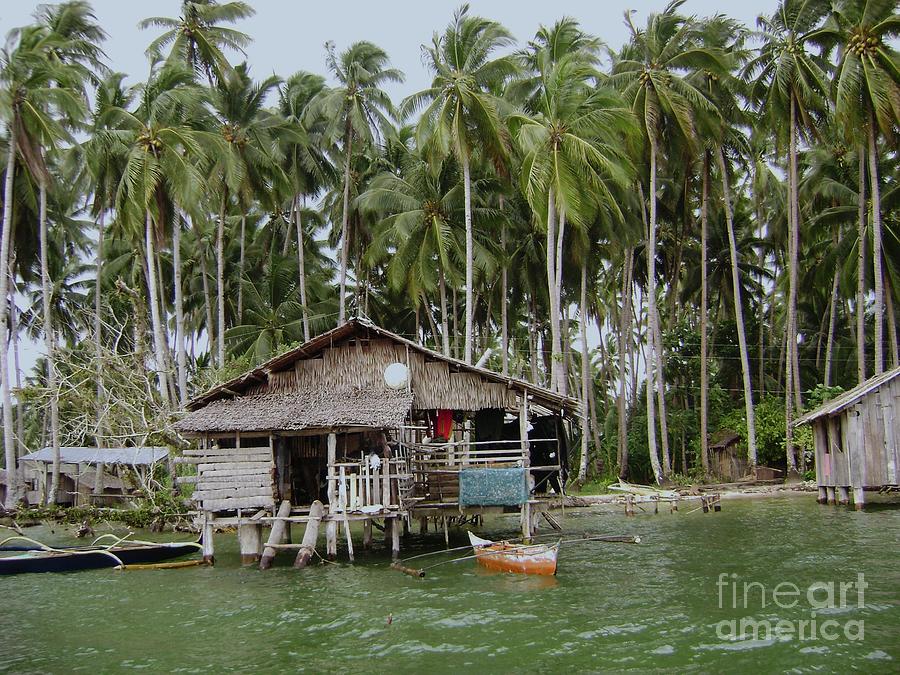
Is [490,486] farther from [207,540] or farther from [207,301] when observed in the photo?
[207,301]

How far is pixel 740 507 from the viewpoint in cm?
2384

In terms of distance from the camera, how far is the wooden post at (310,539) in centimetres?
1537

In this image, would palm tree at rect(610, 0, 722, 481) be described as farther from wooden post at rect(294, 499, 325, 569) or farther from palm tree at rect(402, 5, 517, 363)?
wooden post at rect(294, 499, 325, 569)

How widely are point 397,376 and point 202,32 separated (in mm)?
18779

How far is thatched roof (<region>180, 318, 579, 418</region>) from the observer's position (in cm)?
1767

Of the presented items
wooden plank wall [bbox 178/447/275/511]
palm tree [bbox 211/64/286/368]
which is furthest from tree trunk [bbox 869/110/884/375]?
palm tree [bbox 211/64/286/368]

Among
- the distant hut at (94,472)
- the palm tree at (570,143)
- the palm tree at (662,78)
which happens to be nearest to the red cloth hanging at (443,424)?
the palm tree at (570,143)

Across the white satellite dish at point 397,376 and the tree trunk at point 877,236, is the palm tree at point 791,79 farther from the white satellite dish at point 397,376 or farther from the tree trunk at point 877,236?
the white satellite dish at point 397,376

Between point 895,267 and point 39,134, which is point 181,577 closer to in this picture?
point 39,134

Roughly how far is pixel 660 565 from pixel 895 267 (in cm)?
1981

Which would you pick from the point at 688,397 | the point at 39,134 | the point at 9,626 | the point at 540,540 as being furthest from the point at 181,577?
the point at 688,397

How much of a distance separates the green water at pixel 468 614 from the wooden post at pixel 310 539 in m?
0.37

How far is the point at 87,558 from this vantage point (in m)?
16.2
